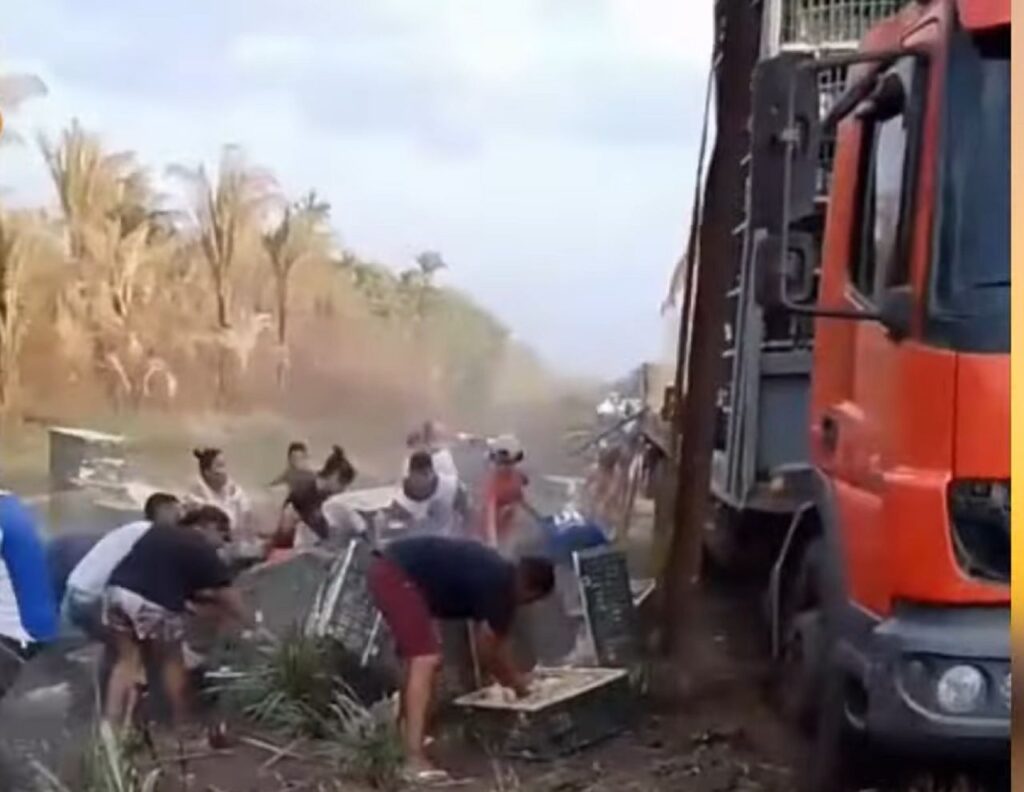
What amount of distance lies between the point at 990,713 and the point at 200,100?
4.59ft

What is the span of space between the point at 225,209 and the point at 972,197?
41.8 inches

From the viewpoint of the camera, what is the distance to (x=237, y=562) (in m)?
3.46

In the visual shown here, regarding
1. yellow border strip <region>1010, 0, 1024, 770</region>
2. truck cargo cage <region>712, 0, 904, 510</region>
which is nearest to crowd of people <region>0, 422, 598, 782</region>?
truck cargo cage <region>712, 0, 904, 510</region>

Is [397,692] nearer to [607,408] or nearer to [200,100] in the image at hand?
[607,408]

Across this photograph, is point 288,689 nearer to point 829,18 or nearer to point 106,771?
point 106,771

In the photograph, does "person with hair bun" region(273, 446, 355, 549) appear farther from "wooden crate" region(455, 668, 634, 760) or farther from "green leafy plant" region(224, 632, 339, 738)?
"wooden crate" region(455, 668, 634, 760)

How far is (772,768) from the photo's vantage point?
3.48 meters

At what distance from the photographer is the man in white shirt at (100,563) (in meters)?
3.44

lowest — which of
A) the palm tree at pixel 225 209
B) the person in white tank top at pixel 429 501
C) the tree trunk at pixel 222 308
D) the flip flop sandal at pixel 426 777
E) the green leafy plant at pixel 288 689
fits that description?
the flip flop sandal at pixel 426 777

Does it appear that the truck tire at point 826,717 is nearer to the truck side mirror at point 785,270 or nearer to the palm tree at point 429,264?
the truck side mirror at point 785,270

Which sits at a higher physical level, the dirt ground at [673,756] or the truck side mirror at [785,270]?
the truck side mirror at [785,270]

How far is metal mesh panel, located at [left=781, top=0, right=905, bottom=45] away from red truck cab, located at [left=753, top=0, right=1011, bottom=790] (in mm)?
49

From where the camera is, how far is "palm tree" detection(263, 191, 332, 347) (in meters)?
3.43

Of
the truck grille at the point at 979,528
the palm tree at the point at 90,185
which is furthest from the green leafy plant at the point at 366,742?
the truck grille at the point at 979,528
